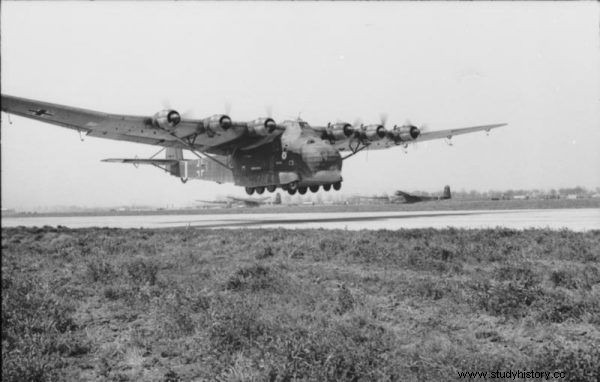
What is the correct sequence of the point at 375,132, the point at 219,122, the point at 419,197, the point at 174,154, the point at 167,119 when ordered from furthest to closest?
the point at 419,197, the point at 174,154, the point at 375,132, the point at 219,122, the point at 167,119

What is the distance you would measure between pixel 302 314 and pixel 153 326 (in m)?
2.69

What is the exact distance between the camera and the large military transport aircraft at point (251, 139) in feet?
83.4

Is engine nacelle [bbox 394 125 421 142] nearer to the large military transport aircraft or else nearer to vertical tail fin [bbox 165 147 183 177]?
the large military transport aircraft

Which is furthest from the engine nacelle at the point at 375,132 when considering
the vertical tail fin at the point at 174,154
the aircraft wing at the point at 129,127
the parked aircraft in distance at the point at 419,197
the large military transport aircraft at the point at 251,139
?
the parked aircraft in distance at the point at 419,197

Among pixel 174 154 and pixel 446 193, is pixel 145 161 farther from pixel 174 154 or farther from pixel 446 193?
pixel 446 193

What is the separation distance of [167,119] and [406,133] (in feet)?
54.5

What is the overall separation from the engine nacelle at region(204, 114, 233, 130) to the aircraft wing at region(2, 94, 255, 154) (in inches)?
22.2

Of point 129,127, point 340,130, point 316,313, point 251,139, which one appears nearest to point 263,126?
point 251,139

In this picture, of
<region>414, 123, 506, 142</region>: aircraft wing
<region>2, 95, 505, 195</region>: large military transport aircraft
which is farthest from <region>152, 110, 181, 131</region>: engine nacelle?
<region>414, 123, 506, 142</region>: aircraft wing

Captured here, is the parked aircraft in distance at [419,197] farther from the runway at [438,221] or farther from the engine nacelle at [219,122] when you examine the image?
the engine nacelle at [219,122]

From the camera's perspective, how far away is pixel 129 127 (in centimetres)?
2667

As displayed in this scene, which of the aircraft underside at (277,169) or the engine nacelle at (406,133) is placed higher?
the engine nacelle at (406,133)

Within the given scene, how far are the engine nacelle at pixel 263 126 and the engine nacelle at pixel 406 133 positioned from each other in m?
9.48

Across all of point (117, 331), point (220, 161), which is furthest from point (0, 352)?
point (220, 161)
